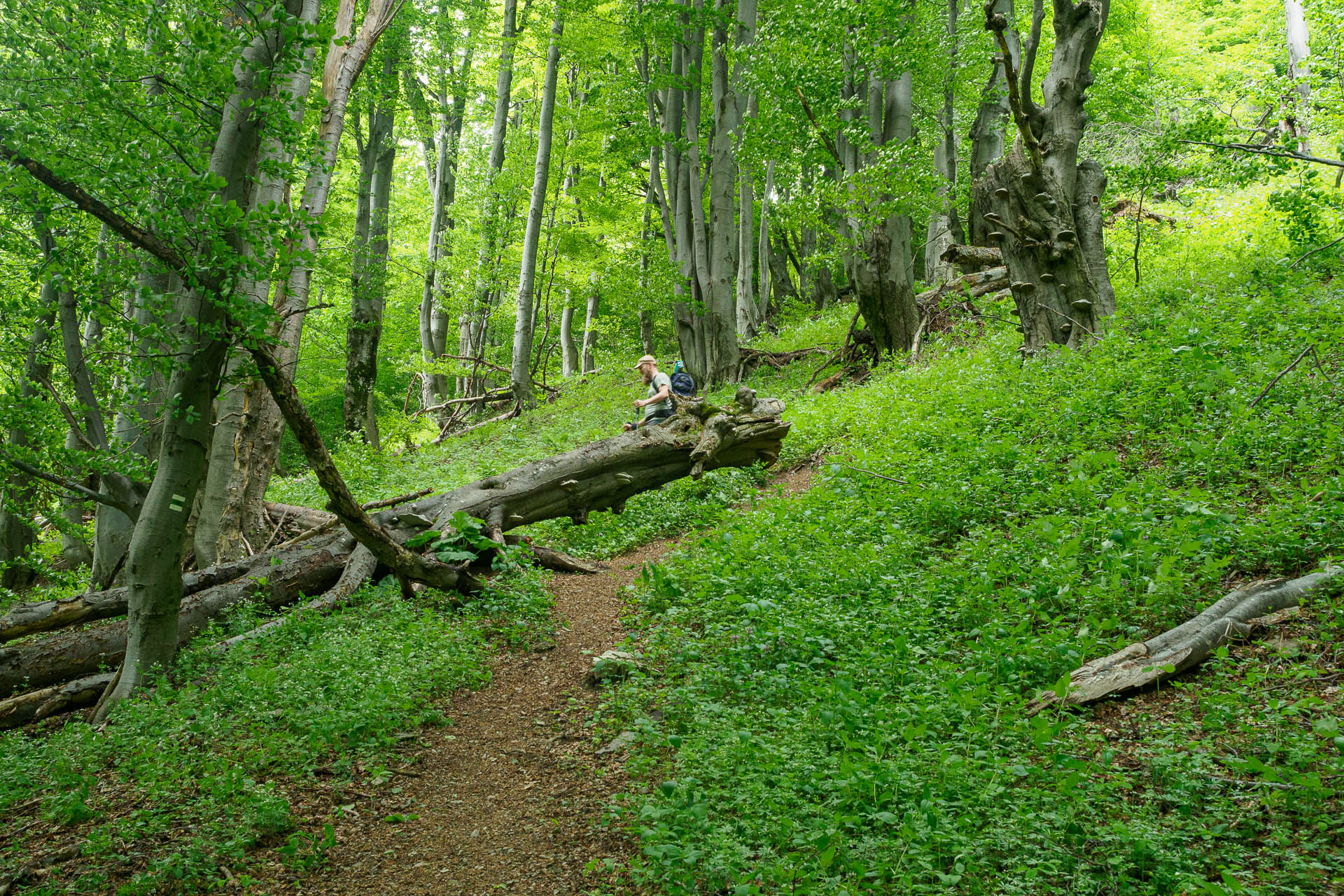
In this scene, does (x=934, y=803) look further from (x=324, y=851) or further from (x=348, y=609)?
(x=348, y=609)

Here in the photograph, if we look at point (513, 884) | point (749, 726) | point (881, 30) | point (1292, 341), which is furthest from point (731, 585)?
point (881, 30)

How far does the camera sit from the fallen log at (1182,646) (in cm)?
396

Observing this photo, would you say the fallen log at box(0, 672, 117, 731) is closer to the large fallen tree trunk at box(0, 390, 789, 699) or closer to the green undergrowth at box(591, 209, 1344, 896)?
the large fallen tree trunk at box(0, 390, 789, 699)

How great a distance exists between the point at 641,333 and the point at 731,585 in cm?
2109

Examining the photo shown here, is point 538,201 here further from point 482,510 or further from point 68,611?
point 68,611

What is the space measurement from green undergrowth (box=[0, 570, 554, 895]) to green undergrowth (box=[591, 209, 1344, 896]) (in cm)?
148

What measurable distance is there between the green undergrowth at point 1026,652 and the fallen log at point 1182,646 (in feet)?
0.33

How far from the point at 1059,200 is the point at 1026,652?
6847 mm

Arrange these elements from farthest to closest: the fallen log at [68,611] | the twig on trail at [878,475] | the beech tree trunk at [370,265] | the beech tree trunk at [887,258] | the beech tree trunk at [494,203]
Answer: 1. the beech tree trunk at [494,203]
2. the beech tree trunk at [370,265]
3. the beech tree trunk at [887,258]
4. the twig on trail at [878,475]
5. the fallen log at [68,611]

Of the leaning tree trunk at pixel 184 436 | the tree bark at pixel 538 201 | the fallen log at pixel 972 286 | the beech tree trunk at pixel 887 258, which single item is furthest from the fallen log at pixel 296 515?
the fallen log at pixel 972 286

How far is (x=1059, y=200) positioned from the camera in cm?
916

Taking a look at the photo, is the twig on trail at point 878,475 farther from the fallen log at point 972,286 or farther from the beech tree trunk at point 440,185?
the beech tree trunk at point 440,185

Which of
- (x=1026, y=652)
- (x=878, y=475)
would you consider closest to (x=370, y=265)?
(x=878, y=475)

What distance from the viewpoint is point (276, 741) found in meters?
4.42
